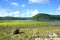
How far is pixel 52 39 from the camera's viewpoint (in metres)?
34.5

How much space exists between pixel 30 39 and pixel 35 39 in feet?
4.00

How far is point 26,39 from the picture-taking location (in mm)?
34188

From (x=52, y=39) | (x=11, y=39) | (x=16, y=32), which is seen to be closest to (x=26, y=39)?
(x=11, y=39)

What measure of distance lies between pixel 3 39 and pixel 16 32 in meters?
9.68

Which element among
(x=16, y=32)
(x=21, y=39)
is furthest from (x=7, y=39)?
(x=16, y=32)

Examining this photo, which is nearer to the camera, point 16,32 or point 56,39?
point 56,39

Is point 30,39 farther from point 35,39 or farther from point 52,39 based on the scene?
point 52,39

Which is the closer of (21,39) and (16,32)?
(21,39)

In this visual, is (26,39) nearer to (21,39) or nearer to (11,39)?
(21,39)

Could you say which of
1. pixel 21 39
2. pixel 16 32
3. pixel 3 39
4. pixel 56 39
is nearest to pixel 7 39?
pixel 3 39

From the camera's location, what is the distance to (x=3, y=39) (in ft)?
112

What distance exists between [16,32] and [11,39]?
30.0 feet

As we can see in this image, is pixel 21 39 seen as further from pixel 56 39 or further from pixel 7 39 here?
pixel 56 39

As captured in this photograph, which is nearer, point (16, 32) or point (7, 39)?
point (7, 39)
